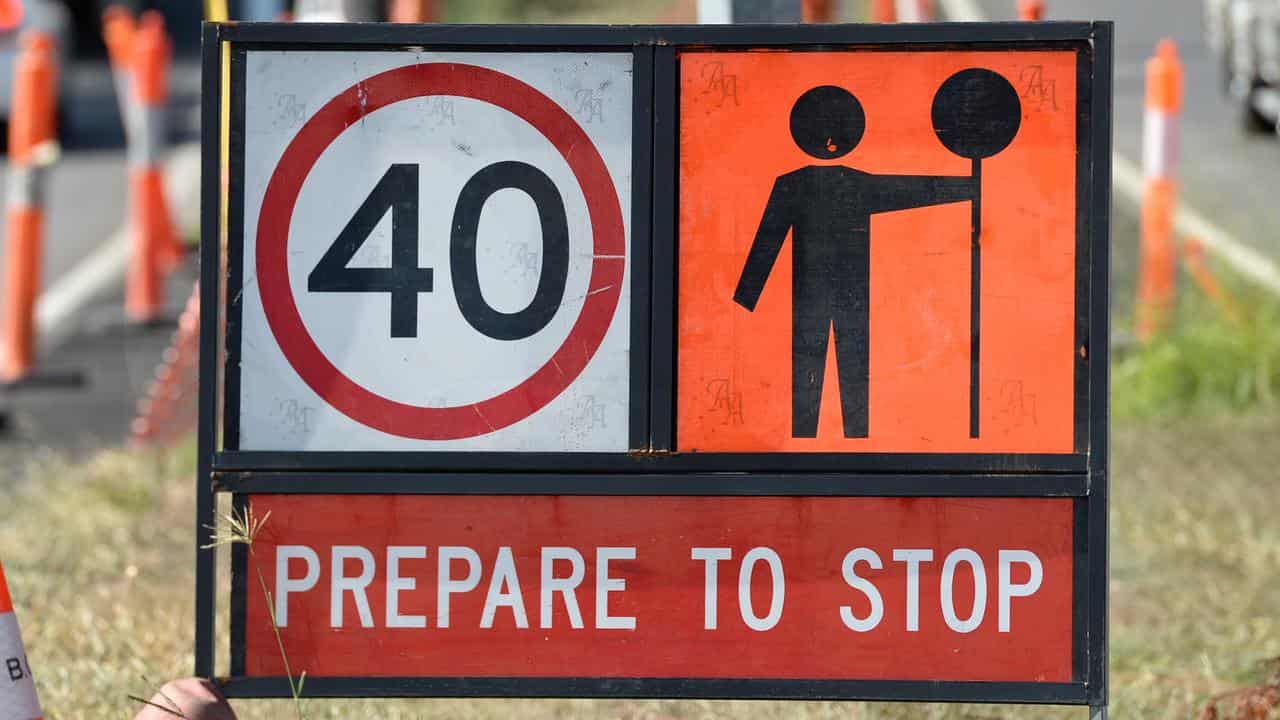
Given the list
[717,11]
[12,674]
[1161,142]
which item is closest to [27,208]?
[717,11]

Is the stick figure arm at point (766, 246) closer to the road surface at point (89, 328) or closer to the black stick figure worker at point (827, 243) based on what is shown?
the black stick figure worker at point (827, 243)

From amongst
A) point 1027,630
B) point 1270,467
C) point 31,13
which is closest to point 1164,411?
point 1270,467

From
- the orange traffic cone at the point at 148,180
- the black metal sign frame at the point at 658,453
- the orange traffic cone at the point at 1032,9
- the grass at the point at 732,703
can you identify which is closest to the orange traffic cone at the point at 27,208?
the orange traffic cone at the point at 148,180

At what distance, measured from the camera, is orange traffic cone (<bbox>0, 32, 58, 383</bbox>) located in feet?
30.2

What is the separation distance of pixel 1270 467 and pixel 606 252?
4.29 metres

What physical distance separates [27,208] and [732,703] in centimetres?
579

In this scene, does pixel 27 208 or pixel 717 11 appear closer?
pixel 717 11

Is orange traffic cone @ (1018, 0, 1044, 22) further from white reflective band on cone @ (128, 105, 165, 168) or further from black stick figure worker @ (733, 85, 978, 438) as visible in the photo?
white reflective band on cone @ (128, 105, 165, 168)

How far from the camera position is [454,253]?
373 cm

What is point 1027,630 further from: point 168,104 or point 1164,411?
point 168,104

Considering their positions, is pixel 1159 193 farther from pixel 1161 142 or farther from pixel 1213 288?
pixel 1213 288

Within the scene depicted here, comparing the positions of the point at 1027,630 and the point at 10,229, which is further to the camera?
the point at 10,229

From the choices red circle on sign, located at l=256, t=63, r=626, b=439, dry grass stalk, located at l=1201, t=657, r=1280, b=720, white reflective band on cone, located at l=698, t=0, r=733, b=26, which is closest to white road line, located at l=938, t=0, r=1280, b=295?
white reflective band on cone, located at l=698, t=0, r=733, b=26

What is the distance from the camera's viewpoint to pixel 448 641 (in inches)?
147
